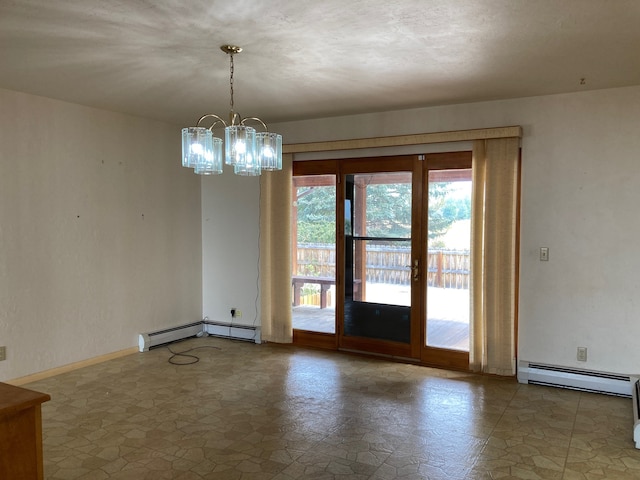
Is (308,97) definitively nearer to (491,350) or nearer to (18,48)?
(18,48)

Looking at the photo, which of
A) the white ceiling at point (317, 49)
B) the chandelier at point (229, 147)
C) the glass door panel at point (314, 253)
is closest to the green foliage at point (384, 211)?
the glass door panel at point (314, 253)

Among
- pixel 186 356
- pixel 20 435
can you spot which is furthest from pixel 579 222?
pixel 20 435

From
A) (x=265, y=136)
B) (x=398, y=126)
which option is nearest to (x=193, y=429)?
(x=265, y=136)

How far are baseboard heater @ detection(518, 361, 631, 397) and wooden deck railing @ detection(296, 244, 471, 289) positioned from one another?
96 cm

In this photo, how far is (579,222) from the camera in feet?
14.0

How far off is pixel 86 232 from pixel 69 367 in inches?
52.0

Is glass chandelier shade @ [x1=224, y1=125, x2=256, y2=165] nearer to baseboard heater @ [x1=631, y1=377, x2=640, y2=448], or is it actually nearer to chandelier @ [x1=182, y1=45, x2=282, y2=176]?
chandelier @ [x1=182, y1=45, x2=282, y2=176]

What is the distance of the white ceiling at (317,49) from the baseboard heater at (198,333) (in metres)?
2.57

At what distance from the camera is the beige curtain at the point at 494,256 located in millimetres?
4473

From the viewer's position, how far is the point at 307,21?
2754mm

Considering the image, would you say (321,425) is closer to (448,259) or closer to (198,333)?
(448,259)

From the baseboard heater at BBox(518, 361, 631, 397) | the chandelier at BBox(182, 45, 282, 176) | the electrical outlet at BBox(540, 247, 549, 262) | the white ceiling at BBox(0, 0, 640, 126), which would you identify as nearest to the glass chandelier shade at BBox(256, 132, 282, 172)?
the chandelier at BBox(182, 45, 282, 176)

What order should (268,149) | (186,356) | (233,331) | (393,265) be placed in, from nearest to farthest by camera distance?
(268,149)
(393,265)
(186,356)
(233,331)

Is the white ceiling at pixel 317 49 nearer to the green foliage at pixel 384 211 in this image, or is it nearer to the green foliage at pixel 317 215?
the green foliage at pixel 384 211
